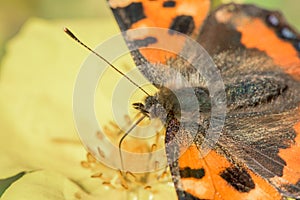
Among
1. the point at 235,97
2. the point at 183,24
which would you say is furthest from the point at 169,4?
the point at 235,97

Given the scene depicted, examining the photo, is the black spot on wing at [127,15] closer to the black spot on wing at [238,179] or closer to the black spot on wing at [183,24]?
the black spot on wing at [183,24]

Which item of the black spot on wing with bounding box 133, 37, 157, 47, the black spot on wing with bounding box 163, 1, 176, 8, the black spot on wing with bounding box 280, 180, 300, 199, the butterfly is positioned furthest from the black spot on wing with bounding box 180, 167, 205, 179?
the black spot on wing with bounding box 163, 1, 176, 8

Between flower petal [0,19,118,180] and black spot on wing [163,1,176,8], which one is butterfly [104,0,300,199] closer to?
black spot on wing [163,1,176,8]

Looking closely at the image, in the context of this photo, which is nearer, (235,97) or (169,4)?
(235,97)

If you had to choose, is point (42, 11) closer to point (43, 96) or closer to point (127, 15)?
point (43, 96)

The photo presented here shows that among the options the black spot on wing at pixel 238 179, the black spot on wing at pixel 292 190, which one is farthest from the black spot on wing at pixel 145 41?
the black spot on wing at pixel 292 190

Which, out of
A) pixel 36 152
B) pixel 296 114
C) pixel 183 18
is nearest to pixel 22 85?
pixel 36 152

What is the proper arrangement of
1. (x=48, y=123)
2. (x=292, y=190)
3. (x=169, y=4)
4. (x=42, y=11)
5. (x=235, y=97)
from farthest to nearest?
(x=42, y=11)
(x=48, y=123)
(x=169, y=4)
(x=235, y=97)
(x=292, y=190)

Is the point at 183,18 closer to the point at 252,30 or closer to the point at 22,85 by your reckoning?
the point at 252,30
